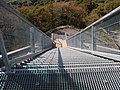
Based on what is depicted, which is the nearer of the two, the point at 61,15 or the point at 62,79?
the point at 62,79

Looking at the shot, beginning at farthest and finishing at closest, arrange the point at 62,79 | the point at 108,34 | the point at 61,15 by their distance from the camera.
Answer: the point at 61,15, the point at 108,34, the point at 62,79

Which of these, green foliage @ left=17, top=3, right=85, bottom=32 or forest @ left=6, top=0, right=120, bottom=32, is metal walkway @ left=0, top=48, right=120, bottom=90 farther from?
green foliage @ left=17, top=3, right=85, bottom=32

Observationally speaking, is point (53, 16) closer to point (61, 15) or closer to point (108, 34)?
point (61, 15)

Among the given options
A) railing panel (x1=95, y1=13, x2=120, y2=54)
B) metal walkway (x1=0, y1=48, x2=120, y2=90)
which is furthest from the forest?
metal walkway (x1=0, y1=48, x2=120, y2=90)

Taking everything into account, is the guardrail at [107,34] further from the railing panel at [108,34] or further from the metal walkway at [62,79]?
the metal walkway at [62,79]

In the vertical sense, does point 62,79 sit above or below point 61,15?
below

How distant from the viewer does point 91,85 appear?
3.04 meters

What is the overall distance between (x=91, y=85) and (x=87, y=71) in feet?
1.42

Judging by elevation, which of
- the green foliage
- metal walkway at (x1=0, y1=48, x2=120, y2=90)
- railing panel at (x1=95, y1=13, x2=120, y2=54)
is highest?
the green foliage

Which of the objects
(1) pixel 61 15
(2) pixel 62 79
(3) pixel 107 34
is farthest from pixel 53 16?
(2) pixel 62 79

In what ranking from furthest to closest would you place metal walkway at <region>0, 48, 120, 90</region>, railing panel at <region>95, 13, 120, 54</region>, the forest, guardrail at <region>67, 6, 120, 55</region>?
the forest < railing panel at <region>95, 13, 120, 54</region> < guardrail at <region>67, 6, 120, 55</region> < metal walkway at <region>0, 48, 120, 90</region>

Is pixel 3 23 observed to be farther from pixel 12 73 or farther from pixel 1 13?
pixel 12 73

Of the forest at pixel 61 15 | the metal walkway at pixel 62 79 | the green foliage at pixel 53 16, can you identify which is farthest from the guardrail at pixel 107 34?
the green foliage at pixel 53 16

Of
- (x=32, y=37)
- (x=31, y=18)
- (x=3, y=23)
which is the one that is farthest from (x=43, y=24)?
(x=3, y=23)
